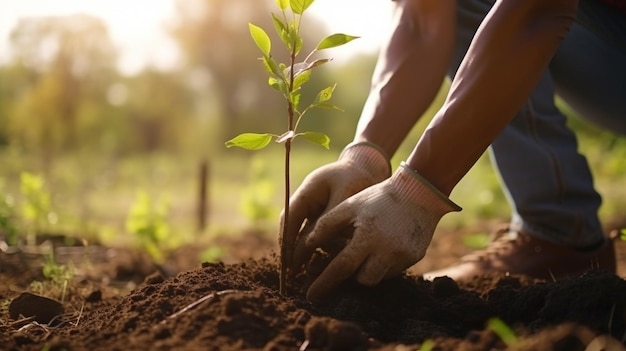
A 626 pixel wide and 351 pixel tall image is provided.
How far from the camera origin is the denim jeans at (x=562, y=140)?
299 centimetres

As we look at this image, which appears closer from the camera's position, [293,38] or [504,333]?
[504,333]

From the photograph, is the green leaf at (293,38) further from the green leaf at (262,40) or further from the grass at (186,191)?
the grass at (186,191)

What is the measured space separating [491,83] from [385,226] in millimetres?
486

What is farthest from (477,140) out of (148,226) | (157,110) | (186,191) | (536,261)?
(157,110)

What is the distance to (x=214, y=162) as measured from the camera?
19000 millimetres

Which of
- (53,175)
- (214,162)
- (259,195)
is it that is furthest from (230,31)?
(259,195)

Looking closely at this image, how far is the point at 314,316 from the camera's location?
68.2 inches

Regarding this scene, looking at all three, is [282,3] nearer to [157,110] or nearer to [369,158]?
[369,158]

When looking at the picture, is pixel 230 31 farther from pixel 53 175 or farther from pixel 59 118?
pixel 53 175

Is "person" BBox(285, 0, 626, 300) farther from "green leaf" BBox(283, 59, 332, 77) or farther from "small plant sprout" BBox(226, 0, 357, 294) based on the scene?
"green leaf" BBox(283, 59, 332, 77)

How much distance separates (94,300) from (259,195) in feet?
13.3

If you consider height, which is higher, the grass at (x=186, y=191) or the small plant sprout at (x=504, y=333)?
the small plant sprout at (x=504, y=333)

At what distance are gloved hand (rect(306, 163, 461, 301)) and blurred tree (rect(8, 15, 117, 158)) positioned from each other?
26.2 ft

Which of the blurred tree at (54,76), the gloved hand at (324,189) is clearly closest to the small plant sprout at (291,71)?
the gloved hand at (324,189)
